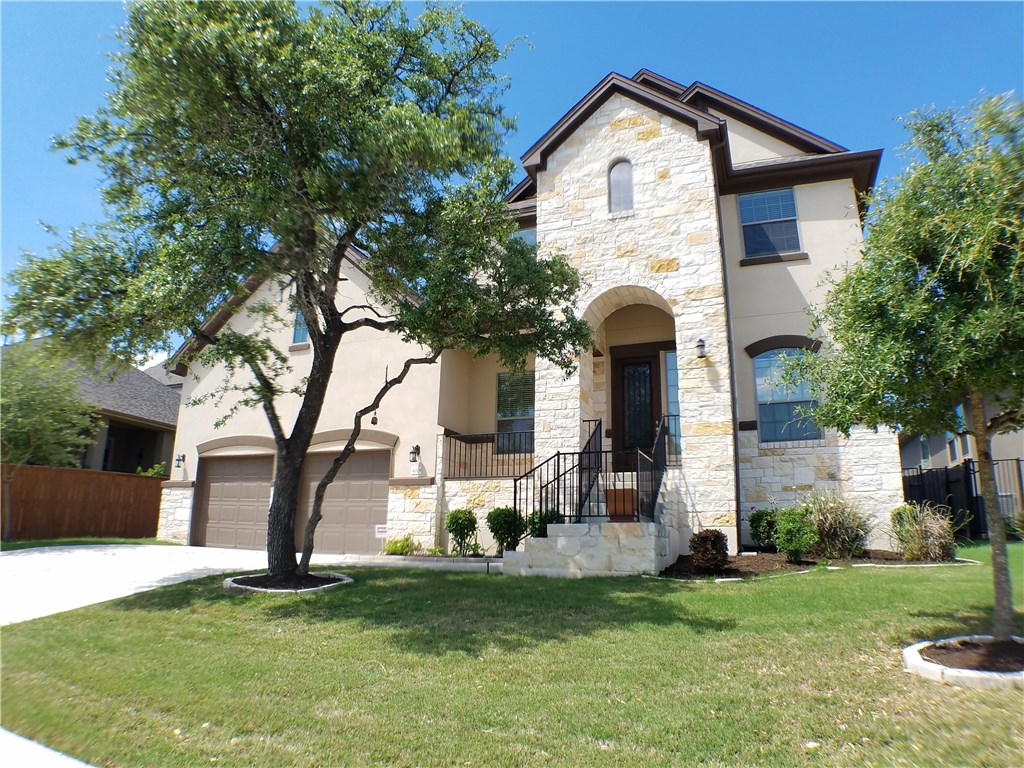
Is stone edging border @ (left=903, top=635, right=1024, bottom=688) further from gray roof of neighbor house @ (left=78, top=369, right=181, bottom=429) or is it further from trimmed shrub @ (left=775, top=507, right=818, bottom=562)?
gray roof of neighbor house @ (left=78, top=369, right=181, bottom=429)

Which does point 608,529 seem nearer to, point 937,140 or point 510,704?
point 510,704

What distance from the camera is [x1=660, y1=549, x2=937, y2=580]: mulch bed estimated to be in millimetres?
9391

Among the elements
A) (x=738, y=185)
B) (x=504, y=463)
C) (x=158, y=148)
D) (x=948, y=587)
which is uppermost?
(x=738, y=185)

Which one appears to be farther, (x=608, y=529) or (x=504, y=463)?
(x=504, y=463)

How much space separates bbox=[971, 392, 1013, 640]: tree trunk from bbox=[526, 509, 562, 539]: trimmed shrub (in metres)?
6.11

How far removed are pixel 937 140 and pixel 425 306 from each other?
5597 mm

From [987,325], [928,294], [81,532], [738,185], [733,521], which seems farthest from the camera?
[81,532]

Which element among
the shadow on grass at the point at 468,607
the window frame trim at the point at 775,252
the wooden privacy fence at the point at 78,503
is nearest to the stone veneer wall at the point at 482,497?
the shadow on grass at the point at 468,607

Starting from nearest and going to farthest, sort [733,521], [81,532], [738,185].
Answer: [733,521] < [738,185] < [81,532]

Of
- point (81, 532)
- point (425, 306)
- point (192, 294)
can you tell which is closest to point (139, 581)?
point (192, 294)

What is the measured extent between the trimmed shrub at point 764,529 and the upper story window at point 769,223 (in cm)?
529

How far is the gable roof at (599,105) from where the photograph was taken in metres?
12.5

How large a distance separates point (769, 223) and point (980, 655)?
1033cm

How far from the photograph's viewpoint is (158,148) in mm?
8414
